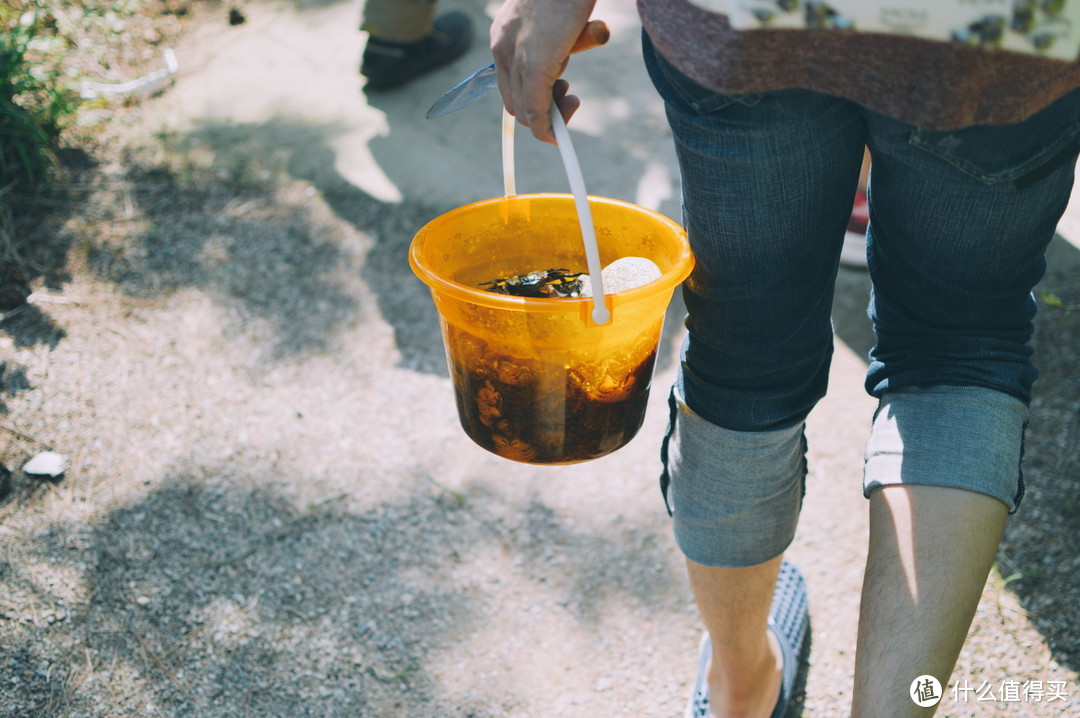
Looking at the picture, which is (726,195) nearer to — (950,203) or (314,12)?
(950,203)

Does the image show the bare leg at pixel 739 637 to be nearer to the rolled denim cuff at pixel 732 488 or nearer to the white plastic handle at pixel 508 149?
the rolled denim cuff at pixel 732 488

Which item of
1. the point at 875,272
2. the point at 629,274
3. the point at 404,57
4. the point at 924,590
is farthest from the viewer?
A: the point at 404,57

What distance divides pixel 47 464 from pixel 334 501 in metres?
0.62

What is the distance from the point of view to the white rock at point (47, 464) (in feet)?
5.81

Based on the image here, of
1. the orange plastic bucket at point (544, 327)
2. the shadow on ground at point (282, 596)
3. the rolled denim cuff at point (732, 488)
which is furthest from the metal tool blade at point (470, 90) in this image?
the shadow on ground at point (282, 596)

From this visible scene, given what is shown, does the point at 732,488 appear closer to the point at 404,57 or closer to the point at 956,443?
the point at 956,443

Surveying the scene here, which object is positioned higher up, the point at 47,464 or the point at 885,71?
the point at 885,71

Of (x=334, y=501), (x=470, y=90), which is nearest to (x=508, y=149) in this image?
(x=470, y=90)

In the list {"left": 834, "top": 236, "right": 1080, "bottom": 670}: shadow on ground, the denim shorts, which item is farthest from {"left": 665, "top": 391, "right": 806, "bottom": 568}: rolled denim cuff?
{"left": 834, "top": 236, "right": 1080, "bottom": 670}: shadow on ground

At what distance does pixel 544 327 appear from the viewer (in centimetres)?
103

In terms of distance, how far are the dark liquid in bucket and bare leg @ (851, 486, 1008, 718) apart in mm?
394

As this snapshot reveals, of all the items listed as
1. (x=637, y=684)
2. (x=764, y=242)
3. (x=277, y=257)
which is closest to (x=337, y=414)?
(x=277, y=257)

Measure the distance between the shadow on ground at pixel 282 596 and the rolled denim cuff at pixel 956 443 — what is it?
757 millimetres

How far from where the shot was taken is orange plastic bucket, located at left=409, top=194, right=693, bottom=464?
1.02 metres
